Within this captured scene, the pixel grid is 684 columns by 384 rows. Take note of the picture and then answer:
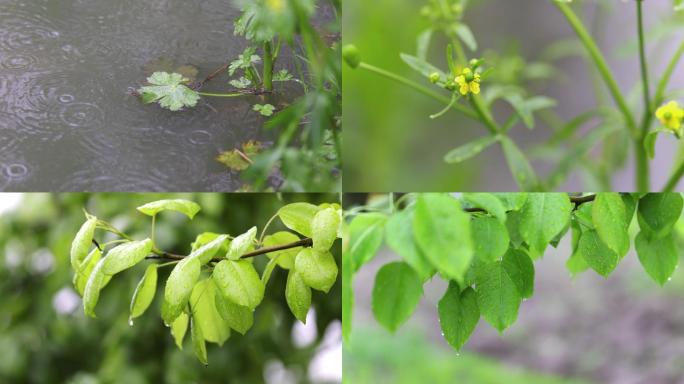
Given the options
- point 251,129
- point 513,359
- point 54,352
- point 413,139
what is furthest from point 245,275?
point 513,359

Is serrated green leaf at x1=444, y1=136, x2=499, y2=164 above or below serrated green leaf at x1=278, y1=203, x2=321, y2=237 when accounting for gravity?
above

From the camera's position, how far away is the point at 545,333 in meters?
1.76

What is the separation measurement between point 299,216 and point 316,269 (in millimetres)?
46

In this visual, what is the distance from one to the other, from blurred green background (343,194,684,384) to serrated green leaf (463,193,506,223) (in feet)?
3.62

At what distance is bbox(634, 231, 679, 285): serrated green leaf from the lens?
1.58ft

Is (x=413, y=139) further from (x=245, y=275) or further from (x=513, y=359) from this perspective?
(x=513, y=359)

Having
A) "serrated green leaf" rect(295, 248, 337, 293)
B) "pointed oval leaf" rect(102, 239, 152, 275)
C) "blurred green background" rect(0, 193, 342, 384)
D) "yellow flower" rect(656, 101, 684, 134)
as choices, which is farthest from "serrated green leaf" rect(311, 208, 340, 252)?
"blurred green background" rect(0, 193, 342, 384)

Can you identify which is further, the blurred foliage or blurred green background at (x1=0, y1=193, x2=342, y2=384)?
the blurred foliage

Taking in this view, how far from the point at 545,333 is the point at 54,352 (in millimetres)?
1191

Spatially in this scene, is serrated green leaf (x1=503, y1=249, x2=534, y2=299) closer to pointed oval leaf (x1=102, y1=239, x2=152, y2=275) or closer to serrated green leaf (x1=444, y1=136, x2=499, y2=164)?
serrated green leaf (x1=444, y1=136, x2=499, y2=164)

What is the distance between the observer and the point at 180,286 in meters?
0.44

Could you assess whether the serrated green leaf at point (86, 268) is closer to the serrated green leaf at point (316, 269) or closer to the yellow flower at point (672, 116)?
the serrated green leaf at point (316, 269)

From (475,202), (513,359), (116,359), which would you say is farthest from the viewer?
(513,359)

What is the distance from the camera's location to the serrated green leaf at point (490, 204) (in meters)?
0.40
